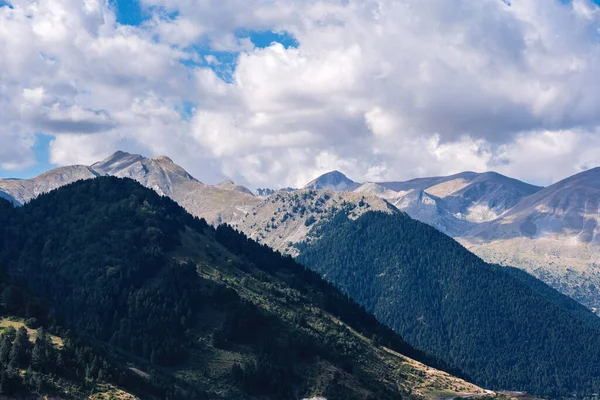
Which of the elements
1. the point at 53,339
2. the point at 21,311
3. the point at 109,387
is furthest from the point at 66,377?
the point at 21,311

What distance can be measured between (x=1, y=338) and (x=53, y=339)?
618 inches

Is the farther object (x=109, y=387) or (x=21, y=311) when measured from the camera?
(x=21, y=311)

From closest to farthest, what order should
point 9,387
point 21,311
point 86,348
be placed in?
point 9,387 → point 86,348 → point 21,311

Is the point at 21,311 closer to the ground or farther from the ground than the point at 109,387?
farther from the ground

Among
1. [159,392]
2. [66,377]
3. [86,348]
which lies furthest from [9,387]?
[159,392]

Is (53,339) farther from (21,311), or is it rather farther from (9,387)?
(9,387)

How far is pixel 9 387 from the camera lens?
154 m

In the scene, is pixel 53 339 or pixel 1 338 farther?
pixel 53 339

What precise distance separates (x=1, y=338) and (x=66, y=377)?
21.2 m

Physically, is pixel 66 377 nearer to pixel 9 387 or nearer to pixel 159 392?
pixel 9 387

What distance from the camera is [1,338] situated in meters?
175

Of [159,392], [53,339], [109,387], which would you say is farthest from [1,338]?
[159,392]

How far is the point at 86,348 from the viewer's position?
600ft

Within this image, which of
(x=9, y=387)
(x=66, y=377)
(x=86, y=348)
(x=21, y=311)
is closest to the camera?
(x=9, y=387)
